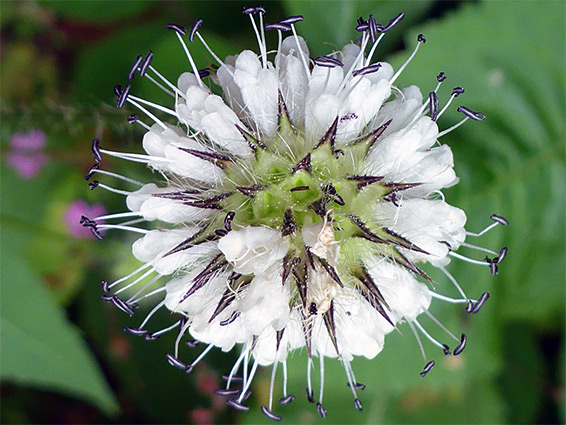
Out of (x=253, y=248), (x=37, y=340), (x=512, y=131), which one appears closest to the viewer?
(x=253, y=248)

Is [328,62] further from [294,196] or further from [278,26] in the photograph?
[294,196]

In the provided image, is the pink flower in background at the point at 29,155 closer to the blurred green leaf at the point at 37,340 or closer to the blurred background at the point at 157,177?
the blurred background at the point at 157,177

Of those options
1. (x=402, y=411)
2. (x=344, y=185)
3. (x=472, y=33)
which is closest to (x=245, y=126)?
(x=344, y=185)

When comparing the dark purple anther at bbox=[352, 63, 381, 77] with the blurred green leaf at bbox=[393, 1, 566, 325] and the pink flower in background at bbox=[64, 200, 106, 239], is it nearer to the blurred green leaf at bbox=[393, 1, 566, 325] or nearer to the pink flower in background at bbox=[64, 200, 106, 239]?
the blurred green leaf at bbox=[393, 1, 566, 325]

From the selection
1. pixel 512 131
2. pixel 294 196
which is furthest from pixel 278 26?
pixel 512 131

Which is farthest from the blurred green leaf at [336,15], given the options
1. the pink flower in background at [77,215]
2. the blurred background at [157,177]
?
the pink flower in background at [77,215]

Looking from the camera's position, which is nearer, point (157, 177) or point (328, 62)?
point (328, 62)

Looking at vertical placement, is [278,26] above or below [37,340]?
above

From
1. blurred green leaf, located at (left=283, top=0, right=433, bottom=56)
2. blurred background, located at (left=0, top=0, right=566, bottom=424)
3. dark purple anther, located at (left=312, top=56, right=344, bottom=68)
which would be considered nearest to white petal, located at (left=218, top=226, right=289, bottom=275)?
dark purple anther, located at (left=312, top=56, right=344, bottom=68)
